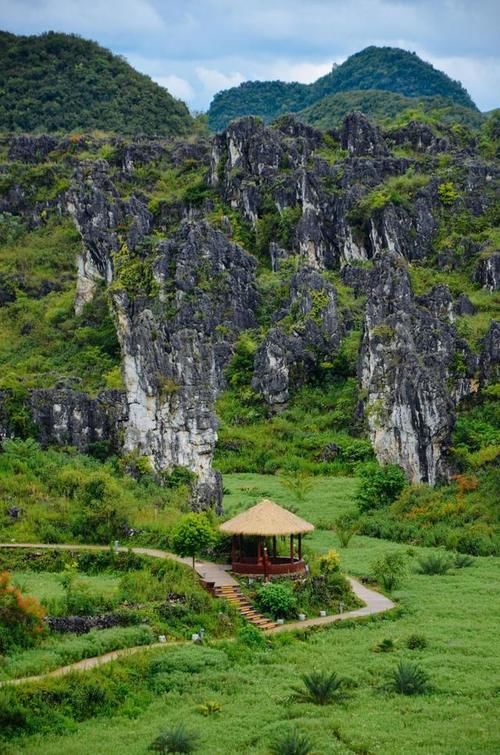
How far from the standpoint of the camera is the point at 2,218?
7338 centimetres

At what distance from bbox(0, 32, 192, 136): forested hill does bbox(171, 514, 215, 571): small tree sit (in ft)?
254

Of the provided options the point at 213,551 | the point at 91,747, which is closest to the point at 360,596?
the point at 213,551

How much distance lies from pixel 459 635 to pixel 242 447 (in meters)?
A: 28.3

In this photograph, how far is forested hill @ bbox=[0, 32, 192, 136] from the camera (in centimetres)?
10131

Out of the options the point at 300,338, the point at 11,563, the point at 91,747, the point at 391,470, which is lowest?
the point at 91,747

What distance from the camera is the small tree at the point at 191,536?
91.1 feet

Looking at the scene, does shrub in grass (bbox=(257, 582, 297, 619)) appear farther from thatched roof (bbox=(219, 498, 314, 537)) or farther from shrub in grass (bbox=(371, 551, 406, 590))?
shrub in grass (bbox=(371, 551, 406, 590))

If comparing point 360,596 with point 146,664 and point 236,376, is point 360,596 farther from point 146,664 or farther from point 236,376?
point 236,376

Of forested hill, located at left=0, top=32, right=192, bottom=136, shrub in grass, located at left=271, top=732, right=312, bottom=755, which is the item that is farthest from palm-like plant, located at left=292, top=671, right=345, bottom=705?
forested hill, located at left=0, top=32, right=192, bottom=136

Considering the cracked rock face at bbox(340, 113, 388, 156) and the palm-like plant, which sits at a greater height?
the cracked rock face at bbox(340, 113, 388, 156)

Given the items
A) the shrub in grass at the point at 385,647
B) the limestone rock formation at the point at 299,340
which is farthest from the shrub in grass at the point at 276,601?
the limestone rock formation at the point at 299,340

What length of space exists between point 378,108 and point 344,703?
9981 centimetres

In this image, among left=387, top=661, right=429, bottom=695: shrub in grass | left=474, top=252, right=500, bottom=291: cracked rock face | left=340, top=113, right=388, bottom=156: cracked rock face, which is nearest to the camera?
left=387, top=661, right=429, bottom=695: shrub in grass

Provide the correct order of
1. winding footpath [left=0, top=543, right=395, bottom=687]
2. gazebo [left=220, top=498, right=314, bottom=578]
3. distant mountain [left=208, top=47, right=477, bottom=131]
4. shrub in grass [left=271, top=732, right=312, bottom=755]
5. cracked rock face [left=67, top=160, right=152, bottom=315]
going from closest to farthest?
shrub in grass [left=271, top=732, right=312, bottom=755] < winding footpath [left=0, top=543, right=395, bottom=687] < gazebo [left=220, top=498, right=314, bottom=578] < cracked rock face [left=67, top=160, right=152, bottom=315] < distant mountain [left=208, top=47, right=477, bottom=131]
